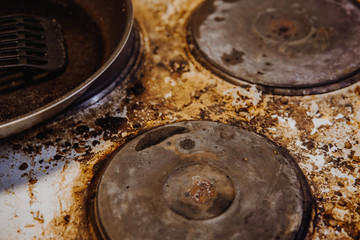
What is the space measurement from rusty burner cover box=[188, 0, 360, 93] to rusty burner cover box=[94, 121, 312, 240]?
345 mm

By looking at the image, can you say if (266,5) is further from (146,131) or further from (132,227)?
(132,227)

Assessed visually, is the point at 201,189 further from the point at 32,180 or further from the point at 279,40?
the point at 279,40

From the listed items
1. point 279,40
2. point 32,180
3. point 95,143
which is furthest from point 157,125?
point 279,40

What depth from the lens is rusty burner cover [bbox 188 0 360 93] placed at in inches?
44.9

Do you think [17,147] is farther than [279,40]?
No

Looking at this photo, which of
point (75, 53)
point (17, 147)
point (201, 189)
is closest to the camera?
point (201, 189)

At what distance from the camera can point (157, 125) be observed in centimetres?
103

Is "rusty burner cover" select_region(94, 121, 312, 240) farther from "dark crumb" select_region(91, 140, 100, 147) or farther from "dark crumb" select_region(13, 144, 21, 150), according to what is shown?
"dark crumb" select_region(13, 144, 21, 150)

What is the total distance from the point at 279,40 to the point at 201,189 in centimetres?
80

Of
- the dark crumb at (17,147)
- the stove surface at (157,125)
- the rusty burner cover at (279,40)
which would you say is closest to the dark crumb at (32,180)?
the stove surface at (157,125)

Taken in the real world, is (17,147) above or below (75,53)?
below

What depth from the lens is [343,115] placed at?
3.46 ft

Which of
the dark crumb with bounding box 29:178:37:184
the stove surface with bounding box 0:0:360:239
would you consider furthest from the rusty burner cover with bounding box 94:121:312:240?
the dark crumb with bounding box 29:178:37:184

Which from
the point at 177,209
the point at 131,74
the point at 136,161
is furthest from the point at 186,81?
the point at 177,209
